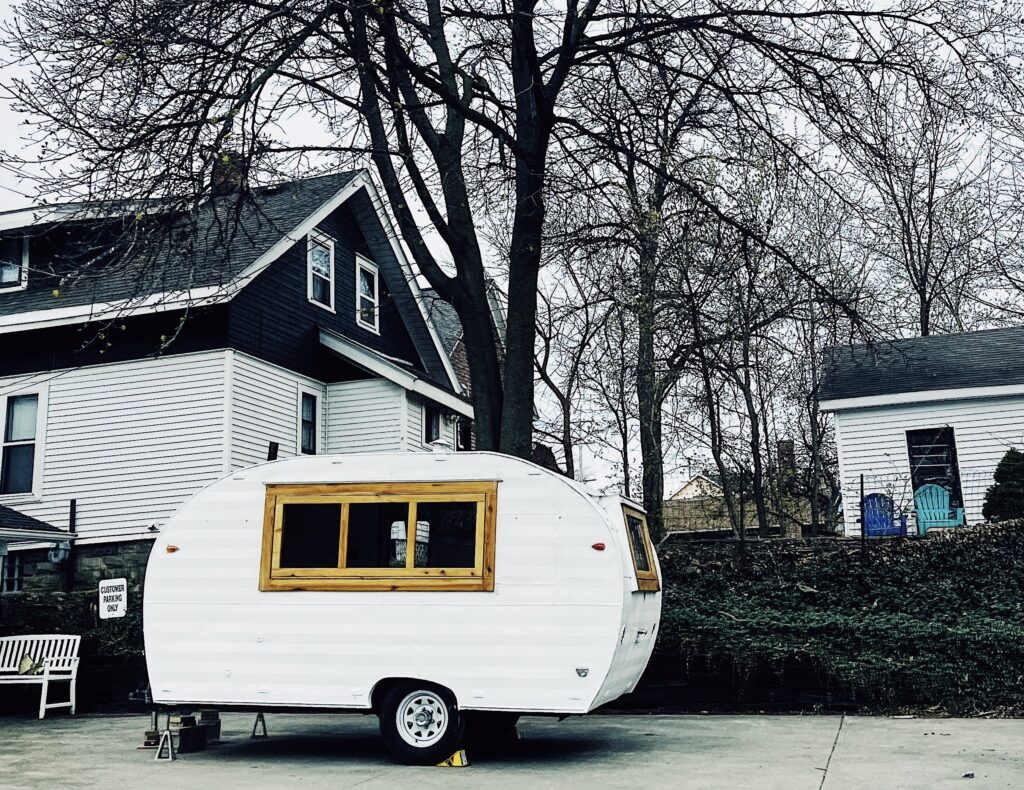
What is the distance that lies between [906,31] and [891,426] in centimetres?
1277

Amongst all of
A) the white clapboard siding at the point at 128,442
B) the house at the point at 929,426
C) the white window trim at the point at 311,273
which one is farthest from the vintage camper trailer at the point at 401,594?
the house at the point at 929,426

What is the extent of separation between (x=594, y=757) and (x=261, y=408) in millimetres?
11558

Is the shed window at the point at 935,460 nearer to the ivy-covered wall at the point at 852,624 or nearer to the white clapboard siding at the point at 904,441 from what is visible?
the white clapboard siding at the point at 904,441

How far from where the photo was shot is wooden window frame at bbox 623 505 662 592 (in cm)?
932

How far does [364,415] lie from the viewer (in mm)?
21203

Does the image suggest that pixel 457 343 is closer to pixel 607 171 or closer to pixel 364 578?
pixel 607 171

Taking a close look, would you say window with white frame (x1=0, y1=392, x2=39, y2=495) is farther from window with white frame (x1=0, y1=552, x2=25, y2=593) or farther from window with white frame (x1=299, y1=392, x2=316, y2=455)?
window with white frame (x1=299, y1=392, x2=316, y2=455)

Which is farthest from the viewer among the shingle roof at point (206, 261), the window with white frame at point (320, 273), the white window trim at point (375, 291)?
the white window trim at point (375, 291)

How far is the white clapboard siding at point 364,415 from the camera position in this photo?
68.6 feet

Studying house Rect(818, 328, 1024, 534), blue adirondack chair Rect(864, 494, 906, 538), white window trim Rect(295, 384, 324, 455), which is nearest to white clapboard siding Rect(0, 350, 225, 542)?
white window trim Rect(295, 384, 324, 455)

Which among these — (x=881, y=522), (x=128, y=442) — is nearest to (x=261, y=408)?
(x=128, y=442)

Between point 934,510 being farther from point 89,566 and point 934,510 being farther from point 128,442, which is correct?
point 89,566

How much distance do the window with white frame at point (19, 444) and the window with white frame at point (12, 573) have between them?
1.18 meters

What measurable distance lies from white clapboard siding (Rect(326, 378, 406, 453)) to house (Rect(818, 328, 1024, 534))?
9122 millimetres
